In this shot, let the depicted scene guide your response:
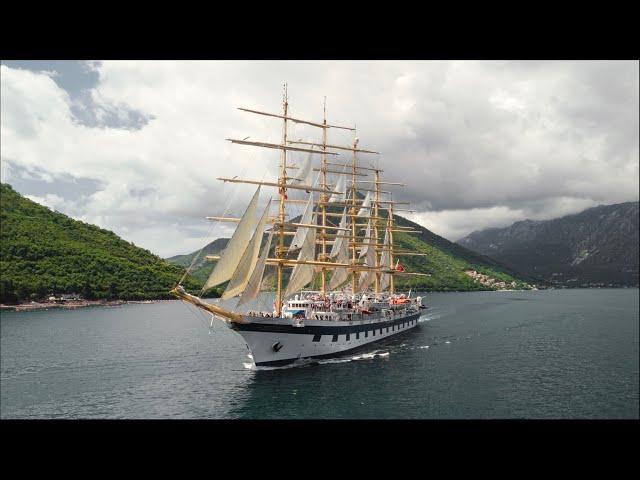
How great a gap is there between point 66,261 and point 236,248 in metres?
81.7

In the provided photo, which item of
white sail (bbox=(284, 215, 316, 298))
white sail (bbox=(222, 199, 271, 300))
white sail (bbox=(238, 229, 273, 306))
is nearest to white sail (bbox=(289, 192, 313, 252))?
white sail (bbox=(284, 215, 316, 298))

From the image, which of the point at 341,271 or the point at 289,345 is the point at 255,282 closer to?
the point at 289,345

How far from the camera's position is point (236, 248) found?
28656mm

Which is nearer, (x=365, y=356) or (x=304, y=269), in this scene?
(x=365, y=356)

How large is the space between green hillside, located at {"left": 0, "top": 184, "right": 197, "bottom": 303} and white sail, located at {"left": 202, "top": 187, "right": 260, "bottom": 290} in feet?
235

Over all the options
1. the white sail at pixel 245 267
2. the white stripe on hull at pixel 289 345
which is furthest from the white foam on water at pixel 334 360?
the white sail at pixel 245 267

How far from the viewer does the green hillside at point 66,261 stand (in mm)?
81688

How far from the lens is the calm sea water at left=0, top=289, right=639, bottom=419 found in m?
21.5

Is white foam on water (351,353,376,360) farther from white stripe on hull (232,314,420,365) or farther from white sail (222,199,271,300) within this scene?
white sail (222,199,271,300)

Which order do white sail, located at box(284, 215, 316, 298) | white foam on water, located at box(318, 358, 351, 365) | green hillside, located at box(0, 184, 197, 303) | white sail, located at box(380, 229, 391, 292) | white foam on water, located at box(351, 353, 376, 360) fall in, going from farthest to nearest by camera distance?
green hillside, located at box(0, 184, 197, 303) → white sail, located at box(380, 229, 391, 292) → white sail, located at box(284, 215, 316, 298) → white foam on water, located at box(351, 353, 376, 360) → white foam on water, located at box(318, 358, 351, 365)

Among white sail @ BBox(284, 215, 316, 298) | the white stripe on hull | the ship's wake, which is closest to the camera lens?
the white stripe on hull

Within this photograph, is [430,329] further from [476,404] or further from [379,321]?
[476,404]

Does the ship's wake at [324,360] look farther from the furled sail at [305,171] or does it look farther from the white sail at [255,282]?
the furled sail at [305,171]

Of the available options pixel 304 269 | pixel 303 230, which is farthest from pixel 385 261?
pixel 304 269
